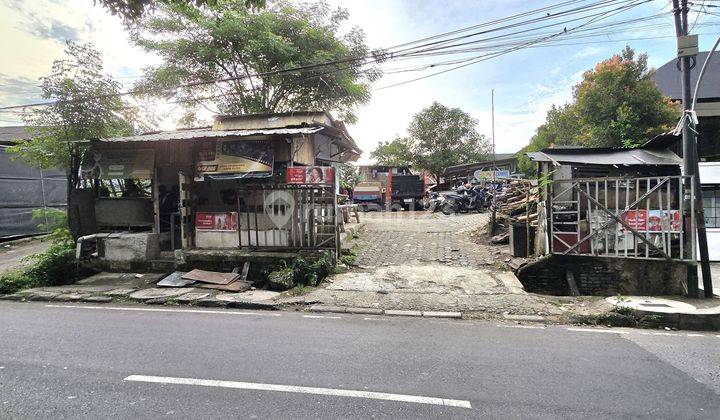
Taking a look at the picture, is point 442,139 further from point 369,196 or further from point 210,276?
point 210,276

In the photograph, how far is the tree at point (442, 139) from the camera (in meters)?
35.2

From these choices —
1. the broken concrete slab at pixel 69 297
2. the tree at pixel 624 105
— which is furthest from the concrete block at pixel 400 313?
the tree at pixel 624 105

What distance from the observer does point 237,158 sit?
939 centimetres

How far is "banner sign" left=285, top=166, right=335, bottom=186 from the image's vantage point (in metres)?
8.68

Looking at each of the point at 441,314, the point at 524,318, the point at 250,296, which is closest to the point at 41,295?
the point at 250,296

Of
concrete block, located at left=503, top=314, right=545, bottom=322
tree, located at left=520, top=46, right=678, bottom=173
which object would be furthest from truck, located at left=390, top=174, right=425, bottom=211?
concrete block, located at left=503, top=314, right=545, bottom=322

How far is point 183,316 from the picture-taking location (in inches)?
247

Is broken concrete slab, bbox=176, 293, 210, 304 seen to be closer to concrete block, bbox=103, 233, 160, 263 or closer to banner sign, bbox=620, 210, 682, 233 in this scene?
concrete block, bbox=103, 233, 160, 263

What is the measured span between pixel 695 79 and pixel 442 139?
2064 centimetres

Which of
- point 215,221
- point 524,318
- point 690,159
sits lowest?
point 524,318

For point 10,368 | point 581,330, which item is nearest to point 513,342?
point 581,330

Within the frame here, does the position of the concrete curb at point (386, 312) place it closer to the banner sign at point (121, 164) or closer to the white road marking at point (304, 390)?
the white road marking at point (304, 390)

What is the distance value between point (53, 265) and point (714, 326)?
42.8ft

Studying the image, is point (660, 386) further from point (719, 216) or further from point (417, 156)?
point (417, 156)
